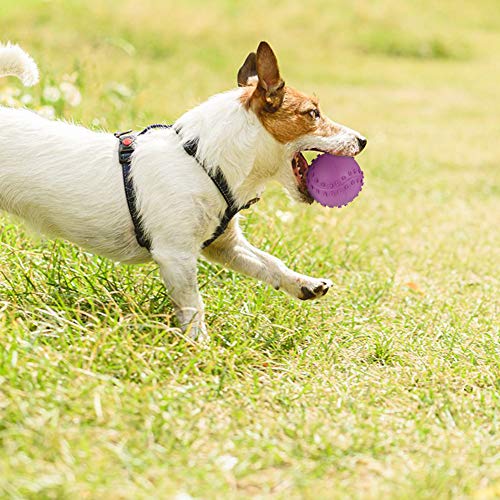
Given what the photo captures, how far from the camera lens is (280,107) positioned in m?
3.37

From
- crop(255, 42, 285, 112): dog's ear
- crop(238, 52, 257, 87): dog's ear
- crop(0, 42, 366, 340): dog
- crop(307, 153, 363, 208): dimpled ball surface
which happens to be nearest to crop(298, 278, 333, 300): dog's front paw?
crop(307, 153, 363, 208): dimpled ball surface

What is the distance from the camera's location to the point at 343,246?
534cm

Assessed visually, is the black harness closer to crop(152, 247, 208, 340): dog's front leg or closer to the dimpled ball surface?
crop(152, 247, 208, 340): dog's front leg

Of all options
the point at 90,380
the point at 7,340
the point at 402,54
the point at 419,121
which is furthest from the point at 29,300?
the point at 402,54

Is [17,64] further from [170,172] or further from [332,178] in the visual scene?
[332,178]

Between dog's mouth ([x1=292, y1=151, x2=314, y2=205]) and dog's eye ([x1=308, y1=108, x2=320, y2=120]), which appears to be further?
dog's mouth ([x1=292, y1=151, x2=314, y2=205])

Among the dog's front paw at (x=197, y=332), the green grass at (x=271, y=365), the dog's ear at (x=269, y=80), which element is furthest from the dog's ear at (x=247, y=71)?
the dog's front paw at (x=197, y=332)

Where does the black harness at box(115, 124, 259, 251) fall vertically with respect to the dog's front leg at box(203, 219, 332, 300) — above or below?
above

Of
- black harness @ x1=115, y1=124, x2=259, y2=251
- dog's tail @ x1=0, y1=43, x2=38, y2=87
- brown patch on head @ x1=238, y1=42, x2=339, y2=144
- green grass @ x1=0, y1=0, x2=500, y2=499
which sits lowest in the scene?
green grass @ x1=0, y1=0, x2=500, y2=499

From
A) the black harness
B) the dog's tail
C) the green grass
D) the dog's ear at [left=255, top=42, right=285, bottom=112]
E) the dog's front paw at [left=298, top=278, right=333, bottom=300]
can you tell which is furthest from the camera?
the dog's front paw at [left=298, top=278, right=333, bottom=300]

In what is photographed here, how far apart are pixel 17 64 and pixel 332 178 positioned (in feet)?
4.61

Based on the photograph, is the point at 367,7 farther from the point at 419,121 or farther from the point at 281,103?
the point at 281,103

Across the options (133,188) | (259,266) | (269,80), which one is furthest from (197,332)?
(269,80)

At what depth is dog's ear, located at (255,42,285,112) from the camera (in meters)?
3.24
